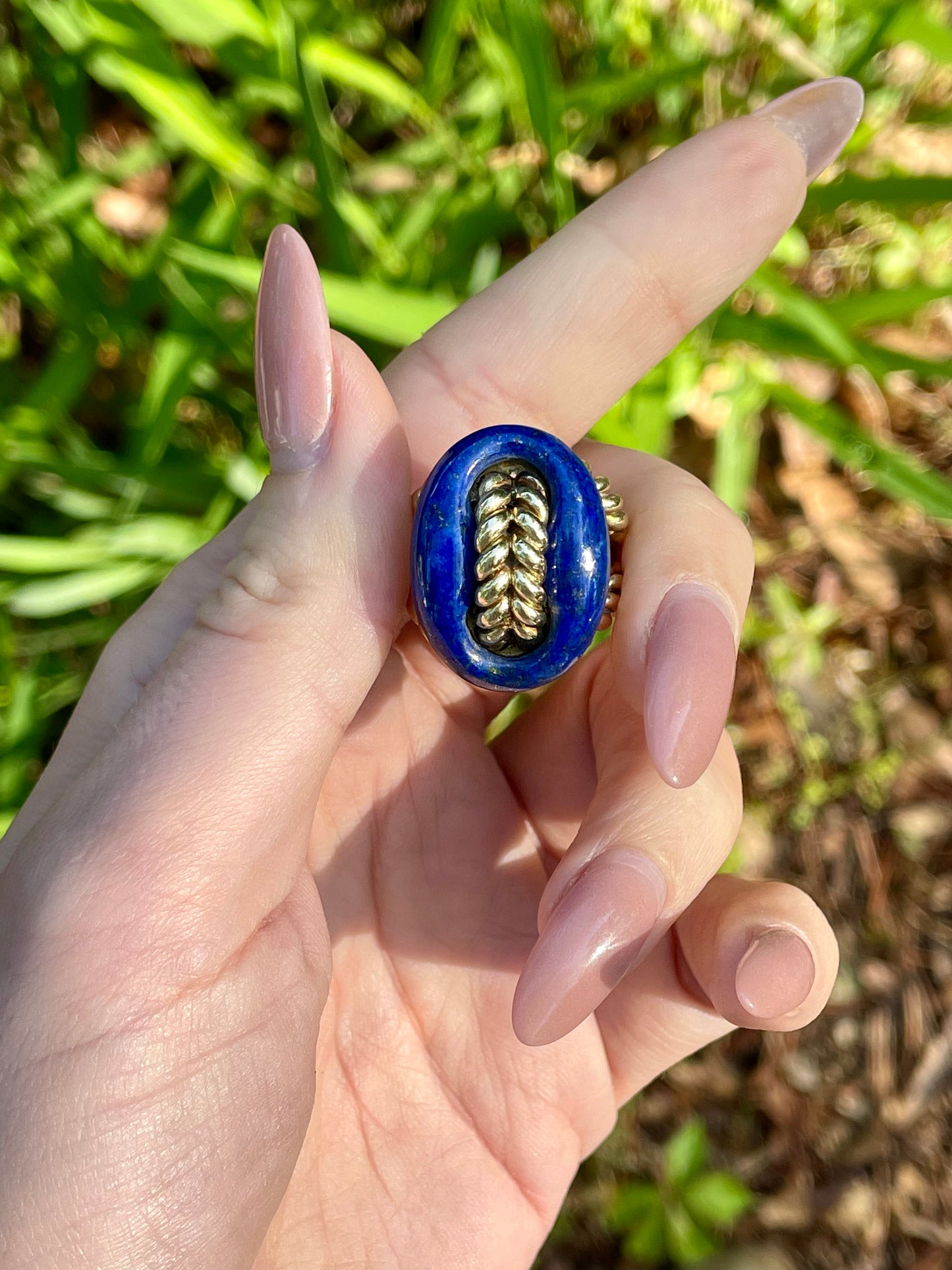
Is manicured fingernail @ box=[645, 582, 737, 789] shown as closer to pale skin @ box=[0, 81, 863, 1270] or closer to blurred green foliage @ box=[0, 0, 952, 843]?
pale skin @ box=[0, 81, 863, 1270]

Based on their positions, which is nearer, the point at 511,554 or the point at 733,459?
the point at 511,554

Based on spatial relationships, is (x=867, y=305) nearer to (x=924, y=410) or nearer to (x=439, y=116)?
(x=924, y=410)

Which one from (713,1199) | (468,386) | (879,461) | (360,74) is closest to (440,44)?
(360,74)

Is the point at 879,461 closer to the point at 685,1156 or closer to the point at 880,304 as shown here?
the point at 880,304

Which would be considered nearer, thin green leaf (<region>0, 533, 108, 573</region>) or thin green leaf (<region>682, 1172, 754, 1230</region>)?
thin green leaf (<region>0, 533, 108, 573</region>)

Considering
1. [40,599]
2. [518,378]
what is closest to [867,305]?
[518,378]

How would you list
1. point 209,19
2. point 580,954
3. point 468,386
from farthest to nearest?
point 209,19 < point 468,386 < point 580,954

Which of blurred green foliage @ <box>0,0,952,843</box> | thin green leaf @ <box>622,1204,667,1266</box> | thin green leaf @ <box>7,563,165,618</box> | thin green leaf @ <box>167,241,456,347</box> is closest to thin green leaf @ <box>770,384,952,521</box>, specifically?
blurred green foliage @ <box>0,0,952,843</box>

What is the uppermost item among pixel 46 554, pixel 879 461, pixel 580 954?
pixel 46 554
